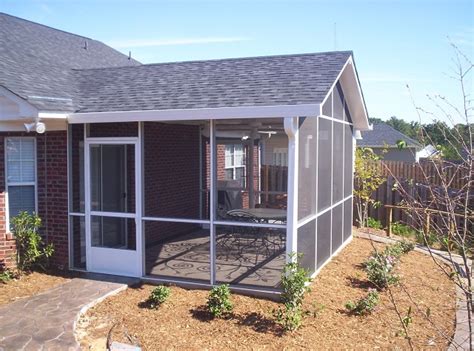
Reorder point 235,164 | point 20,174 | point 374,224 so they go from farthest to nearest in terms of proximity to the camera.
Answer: point 374,224
point 235,164
point 20,174

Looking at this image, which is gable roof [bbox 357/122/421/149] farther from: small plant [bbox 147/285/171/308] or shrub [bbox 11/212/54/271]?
small plant [bbox 147/285/171/308]

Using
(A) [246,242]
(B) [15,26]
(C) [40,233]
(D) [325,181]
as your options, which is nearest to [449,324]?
(D) [325,181]

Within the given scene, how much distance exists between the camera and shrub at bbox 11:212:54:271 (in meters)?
8.20

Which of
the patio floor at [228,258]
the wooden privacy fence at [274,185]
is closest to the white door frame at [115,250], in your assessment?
the patio floor at [228,258]

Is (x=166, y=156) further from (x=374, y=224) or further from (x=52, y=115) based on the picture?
(x=374, y=224)

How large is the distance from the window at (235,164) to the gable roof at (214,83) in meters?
2.77

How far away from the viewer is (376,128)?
116ft

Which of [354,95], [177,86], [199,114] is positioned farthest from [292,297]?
[354,95]

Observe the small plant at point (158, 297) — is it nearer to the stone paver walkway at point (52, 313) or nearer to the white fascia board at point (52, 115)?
the stone paver walkway at point (52, 313)

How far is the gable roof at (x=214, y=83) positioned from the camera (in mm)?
7488

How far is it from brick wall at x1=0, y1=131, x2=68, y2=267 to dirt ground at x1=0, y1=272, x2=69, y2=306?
1.28ft

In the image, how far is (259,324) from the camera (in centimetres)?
627

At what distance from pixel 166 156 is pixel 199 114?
12.8 ft

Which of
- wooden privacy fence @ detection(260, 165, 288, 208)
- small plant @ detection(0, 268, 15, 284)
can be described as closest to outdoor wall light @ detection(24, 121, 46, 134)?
small plant @ detection(0, 268, 15, 284)
